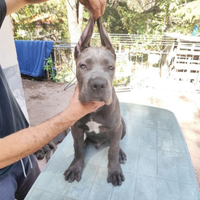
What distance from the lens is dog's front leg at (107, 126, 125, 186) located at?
77.8 inches

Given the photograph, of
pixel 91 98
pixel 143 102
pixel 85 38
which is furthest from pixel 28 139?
pixel 143 102

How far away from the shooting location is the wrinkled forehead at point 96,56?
155 cm

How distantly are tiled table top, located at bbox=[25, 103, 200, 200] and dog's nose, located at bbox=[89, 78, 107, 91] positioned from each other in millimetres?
1147

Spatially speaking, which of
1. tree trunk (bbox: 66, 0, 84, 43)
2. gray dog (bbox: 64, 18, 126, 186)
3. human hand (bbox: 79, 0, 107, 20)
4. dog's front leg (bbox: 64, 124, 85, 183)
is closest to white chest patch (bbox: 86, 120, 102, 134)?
gray dog (bbox: 64, 18, 126, 186)

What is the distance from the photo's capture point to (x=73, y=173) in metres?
2.05

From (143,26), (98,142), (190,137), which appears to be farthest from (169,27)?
(98,142)

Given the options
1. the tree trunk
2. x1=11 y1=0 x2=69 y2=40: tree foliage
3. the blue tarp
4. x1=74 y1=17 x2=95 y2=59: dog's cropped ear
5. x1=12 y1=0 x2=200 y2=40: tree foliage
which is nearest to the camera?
x1=74 y1=17 x2=95 y2=59: dog's cropped ear

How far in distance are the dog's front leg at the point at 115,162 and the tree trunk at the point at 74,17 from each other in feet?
25.2

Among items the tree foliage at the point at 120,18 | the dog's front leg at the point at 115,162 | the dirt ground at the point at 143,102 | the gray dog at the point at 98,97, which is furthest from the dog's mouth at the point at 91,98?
the tree foliage at the point at 120,18

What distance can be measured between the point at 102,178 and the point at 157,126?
52.4 inches

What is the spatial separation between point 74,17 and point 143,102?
5620 millimetres

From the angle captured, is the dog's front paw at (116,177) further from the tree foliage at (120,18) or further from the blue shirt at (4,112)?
the tree foliage at (120,18)

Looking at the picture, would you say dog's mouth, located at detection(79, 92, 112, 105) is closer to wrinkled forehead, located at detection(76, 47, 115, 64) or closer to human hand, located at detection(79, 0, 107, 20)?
wrinkled forehead, located at detection(76, 47, 115, 64)

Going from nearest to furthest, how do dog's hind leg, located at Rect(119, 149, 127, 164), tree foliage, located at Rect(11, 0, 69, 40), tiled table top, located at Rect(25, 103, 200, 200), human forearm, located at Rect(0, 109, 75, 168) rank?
human forearm, located at Rect(0, 109, 75, 168) < tiled table top, located at Rect(25, 103, 200, 200) < dog's hind leg, located at Rect(119, 149, 127, 164) < tree foliage, located at Rect(11, 0, 69, 40)
